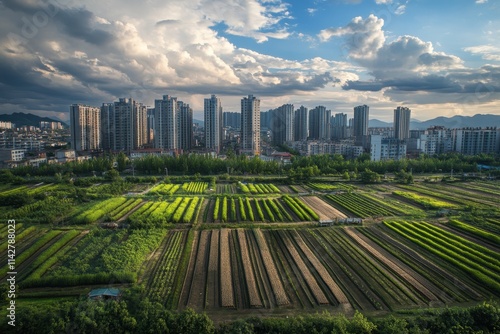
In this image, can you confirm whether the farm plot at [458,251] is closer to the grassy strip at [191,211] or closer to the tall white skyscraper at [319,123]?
the grassy strip at [191,211]

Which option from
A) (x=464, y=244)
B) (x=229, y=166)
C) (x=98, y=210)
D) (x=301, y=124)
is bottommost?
(x=464, y=244)

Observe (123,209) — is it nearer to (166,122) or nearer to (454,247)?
(454,247)

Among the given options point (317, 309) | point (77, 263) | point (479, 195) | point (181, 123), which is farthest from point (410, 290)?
point (181, 123)

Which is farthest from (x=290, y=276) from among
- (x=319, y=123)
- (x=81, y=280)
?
(x=319, y=123)

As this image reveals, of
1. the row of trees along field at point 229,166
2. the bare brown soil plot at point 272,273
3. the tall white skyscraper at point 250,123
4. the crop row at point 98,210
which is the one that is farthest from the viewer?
the tall white skyscraper at point 250,123

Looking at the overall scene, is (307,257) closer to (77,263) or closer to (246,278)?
(246,278)

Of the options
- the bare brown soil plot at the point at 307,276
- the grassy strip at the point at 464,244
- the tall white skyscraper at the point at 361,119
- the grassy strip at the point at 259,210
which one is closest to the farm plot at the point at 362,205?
the grassy strip at the point at 464,244

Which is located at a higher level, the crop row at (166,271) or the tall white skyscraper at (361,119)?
the tall white skyscraper at (361,119)
